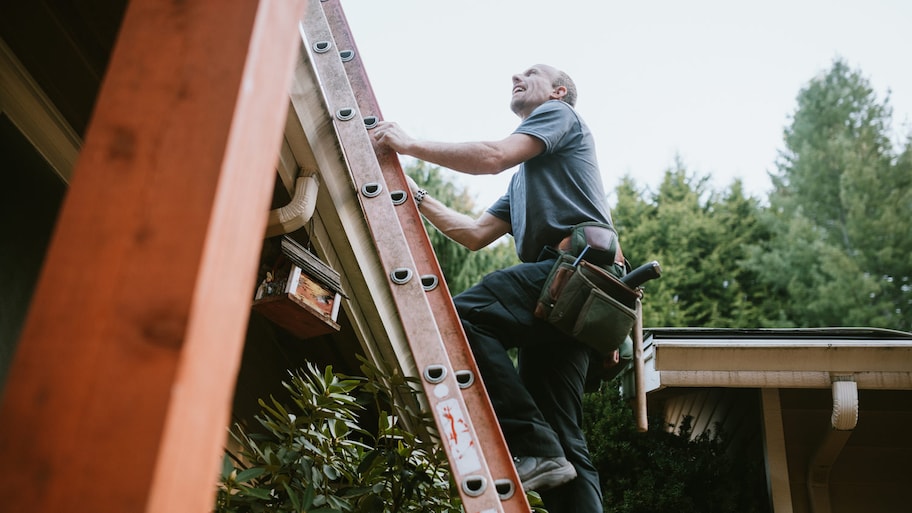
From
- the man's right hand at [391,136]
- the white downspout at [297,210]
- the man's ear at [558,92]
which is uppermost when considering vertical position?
the man's ear at [558,92]

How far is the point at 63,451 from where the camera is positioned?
0.69 metres

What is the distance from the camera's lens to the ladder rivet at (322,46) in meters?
2.60

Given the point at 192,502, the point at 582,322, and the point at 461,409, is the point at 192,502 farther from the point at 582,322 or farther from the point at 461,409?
the point at 582,322

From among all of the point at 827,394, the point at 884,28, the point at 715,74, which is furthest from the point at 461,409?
the point at 715,74

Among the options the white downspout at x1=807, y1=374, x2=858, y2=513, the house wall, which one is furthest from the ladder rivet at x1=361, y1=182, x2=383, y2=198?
the house wall

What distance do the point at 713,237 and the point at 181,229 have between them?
56.9ft

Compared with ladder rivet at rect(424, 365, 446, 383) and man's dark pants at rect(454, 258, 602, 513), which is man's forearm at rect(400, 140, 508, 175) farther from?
ladder rivet at rect(424, 365, 446, 383)

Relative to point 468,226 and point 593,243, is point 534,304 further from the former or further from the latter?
point 468,226

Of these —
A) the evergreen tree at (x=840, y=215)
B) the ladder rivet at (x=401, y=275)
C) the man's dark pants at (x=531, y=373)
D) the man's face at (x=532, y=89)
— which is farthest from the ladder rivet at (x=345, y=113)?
the evergreen tree at (x=840, y=215)

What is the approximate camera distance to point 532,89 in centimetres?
333

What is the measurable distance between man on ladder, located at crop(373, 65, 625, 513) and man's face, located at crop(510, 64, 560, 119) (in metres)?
0.28

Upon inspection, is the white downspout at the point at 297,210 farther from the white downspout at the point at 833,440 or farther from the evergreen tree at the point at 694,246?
the evergreen tree at the point at 694,246

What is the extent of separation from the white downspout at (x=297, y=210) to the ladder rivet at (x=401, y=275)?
43cm

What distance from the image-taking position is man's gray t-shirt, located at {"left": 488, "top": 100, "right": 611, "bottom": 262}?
9.37 ft
